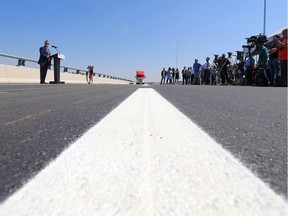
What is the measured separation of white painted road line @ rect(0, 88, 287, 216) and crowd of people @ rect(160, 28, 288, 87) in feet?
38.6

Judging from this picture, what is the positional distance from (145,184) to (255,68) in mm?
16423

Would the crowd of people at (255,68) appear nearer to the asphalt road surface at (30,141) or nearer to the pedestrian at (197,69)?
the pedestrian at (197,69)

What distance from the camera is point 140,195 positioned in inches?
44.1

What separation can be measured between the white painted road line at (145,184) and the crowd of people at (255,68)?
463 inches

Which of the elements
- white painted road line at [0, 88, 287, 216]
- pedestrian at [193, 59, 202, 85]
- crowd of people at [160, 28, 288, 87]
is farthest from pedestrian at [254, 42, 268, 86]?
white painted road line at [0, 88, 287, 216]

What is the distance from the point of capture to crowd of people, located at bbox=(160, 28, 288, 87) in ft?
42.7

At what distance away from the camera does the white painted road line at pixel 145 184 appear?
1.02 meters

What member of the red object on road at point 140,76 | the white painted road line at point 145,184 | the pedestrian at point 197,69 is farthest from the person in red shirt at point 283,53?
the red object on road at point 140,76

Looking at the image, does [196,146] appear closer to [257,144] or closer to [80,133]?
Result: [257,144]

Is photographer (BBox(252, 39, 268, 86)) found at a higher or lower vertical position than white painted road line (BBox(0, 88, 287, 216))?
higher

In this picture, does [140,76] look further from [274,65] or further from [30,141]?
[30,141]

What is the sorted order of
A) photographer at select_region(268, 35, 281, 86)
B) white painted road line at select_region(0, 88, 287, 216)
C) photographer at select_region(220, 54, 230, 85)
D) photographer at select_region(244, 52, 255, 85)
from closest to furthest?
white painted road line at select_region(0, 88, 287, 216), photographer at select_region(268, 35, 281, 86), photographer at select_region(244, 52, 255, 85), photographer at select_region(220, 54, 230, 85)

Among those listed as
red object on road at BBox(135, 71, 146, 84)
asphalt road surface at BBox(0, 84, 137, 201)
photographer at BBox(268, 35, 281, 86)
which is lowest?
asphalt road surface at BBox(0, 84, 137, 201)

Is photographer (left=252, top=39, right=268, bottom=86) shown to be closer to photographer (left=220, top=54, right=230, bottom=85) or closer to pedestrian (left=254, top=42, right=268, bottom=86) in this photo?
pedestrian (left=254, top=42, right=268, bottom=86)
